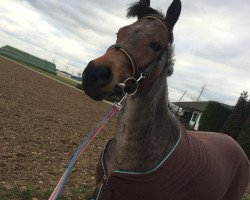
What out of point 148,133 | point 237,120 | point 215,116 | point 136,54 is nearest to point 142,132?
point 148,133

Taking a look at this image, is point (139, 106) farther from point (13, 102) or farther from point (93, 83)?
point (13, 102)

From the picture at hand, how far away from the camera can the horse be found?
122 inches

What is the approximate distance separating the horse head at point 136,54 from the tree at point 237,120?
67.8 feet

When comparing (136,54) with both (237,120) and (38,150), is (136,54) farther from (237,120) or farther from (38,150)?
(237,120)

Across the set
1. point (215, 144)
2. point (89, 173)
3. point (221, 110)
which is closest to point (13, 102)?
point (89, 173)

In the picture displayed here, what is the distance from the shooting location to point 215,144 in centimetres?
466

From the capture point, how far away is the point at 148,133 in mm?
3404

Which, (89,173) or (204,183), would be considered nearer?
(204,183)

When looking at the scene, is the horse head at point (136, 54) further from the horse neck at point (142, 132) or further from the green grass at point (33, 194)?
the green grass at point (33, 194)

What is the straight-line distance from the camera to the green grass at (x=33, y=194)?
17.0 ft

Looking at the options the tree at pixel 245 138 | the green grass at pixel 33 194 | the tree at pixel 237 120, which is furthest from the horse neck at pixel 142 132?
the tree at pixel 237 120

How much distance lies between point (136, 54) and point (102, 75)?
0.50 meters

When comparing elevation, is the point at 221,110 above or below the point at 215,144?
above

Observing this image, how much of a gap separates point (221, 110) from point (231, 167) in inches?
898
